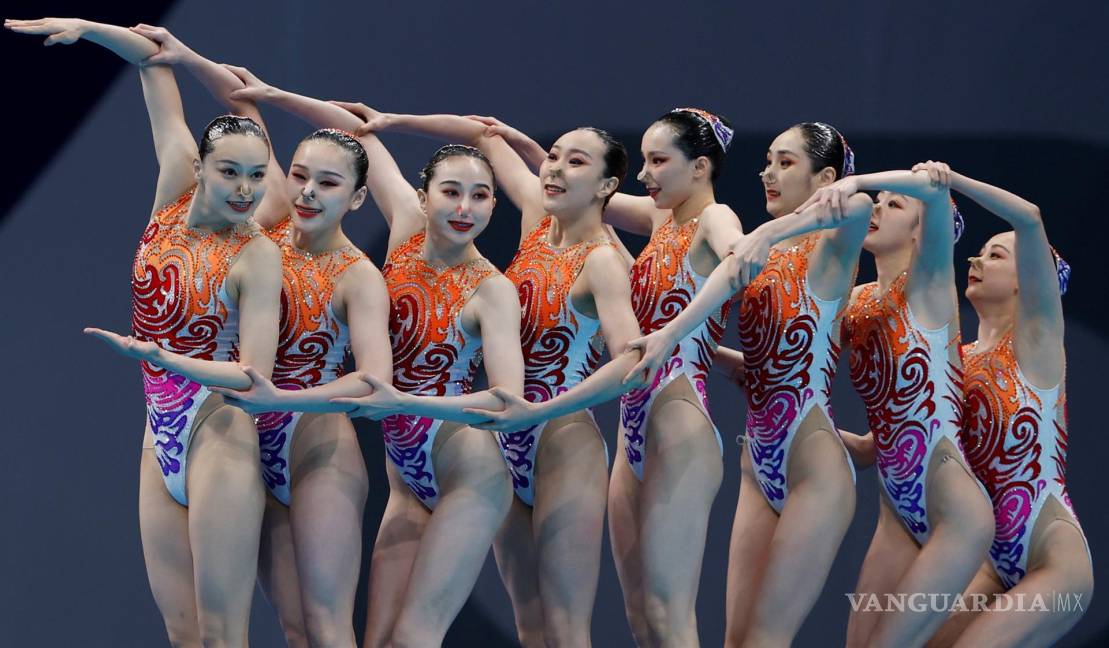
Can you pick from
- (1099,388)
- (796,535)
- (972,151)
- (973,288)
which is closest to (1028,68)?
(972,151)

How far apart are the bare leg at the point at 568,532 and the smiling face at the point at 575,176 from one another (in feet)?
2.08

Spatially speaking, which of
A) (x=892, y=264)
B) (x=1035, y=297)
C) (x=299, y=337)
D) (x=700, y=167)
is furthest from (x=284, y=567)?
(x=1035, y=297)

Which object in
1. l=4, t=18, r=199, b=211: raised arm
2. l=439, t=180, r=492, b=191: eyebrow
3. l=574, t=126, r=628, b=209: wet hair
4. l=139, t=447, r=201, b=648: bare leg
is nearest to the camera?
l=139, t=447, r=201, b=648: bare leg

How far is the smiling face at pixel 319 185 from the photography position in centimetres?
372

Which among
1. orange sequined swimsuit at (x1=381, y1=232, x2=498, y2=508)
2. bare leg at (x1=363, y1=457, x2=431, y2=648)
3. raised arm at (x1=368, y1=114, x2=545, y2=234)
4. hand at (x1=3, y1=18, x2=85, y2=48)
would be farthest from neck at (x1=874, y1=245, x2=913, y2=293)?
hand at (x1=3, y1=18, x2=85, y2=48)

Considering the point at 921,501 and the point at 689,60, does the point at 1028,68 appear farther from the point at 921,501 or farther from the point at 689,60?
the point at 921,501

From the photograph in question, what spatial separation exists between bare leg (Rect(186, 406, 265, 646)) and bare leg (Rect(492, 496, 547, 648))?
0.76 metres

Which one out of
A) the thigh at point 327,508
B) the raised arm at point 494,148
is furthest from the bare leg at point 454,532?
the raised arm at point 494,148

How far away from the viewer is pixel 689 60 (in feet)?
19.1

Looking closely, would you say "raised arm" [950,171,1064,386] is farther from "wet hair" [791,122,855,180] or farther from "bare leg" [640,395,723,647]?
"bare leg" [640,395,723,647]

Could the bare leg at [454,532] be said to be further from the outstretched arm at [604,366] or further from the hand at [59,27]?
the hand at [59,27]

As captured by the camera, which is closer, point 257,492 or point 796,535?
point 257,492

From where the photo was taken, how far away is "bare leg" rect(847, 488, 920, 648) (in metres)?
4.16

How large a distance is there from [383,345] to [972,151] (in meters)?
3.25
